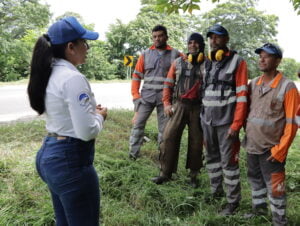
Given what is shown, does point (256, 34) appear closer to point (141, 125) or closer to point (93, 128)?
point (141, 125)

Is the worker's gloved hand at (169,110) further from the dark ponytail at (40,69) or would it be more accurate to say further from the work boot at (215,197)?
the dark ponytail at (40,69)

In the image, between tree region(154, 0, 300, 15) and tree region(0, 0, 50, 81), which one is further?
tree region(0, 0, 50, 81)

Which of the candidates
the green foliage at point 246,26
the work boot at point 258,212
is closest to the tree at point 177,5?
the work boot at point 258,212

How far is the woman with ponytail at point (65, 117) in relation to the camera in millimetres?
1766

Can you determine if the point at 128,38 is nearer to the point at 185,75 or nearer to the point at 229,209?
the point at 185,75

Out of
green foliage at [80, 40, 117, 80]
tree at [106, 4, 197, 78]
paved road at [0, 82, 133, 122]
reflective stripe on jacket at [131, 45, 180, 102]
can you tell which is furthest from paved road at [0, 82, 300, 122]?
tree at [106, 4, 197, 78]

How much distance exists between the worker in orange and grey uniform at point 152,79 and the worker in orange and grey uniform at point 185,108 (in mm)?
508

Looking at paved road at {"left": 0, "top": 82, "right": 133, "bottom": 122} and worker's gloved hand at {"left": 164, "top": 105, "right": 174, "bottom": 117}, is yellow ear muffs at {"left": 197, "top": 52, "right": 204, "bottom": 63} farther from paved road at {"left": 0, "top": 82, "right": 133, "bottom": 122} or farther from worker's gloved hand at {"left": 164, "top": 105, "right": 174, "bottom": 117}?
paved road at {"left": 0, "top": 82, "right": 133, "bottom": 122}

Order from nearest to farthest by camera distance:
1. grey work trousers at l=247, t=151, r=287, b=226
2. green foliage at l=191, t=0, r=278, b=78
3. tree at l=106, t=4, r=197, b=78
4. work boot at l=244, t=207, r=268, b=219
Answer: grey work trousers at l=247, t=151, r=287, b=226 → work boot at l=244, t=207, r=268, b=219 → tree at l=106, t=4, r=197, b=78 → green foliage at l=191, t=0, r=278, b=78

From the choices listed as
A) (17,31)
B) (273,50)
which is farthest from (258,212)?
(17,31)

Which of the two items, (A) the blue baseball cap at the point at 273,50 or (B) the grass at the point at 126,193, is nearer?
(A) the blue baseball cap at the point at 273,50

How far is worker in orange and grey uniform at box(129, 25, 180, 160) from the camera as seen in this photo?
4.77 metres

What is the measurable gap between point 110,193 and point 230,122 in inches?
63.0

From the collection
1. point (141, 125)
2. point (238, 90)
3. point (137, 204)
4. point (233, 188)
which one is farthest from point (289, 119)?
point (141, 125)
